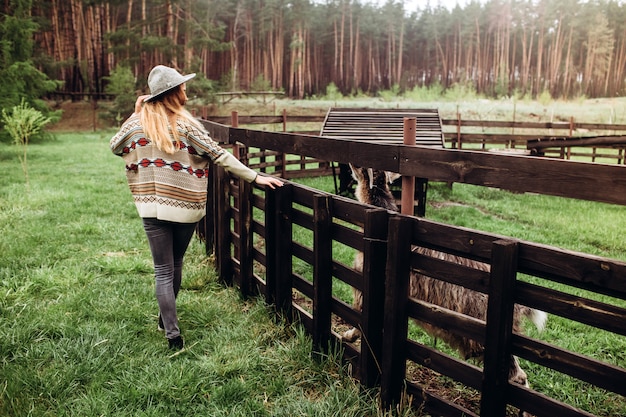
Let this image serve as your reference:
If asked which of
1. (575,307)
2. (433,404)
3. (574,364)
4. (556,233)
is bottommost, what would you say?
(556,233)

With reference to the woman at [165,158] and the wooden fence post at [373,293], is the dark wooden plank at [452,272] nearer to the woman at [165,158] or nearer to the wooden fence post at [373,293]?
the wooden fence post at [373,293]

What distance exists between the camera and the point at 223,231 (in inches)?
212

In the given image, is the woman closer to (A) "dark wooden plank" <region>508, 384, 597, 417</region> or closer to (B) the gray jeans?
(B) the gray jeans

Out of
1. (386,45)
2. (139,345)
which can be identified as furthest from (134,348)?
(386,45)

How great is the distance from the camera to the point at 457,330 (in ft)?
8.29

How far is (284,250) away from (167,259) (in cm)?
87

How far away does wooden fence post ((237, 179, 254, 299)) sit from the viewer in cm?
472

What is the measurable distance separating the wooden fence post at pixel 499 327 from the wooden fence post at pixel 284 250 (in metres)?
1.90

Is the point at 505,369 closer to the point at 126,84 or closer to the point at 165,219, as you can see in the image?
the point at 165,219

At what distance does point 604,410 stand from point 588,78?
6147 cm

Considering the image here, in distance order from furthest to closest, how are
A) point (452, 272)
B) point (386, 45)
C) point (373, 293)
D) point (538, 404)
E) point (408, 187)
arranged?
point (386, 45)
point (408, 187)
point (373, 293)
point (452, 272)
point (538, 404)

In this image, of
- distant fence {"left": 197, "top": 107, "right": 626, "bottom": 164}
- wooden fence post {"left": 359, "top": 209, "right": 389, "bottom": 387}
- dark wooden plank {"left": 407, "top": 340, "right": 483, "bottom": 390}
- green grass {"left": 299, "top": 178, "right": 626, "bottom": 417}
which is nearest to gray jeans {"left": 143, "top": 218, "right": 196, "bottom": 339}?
wooden fence post {"left": 359, "top": 209, "right": 389, "bottom": 387}

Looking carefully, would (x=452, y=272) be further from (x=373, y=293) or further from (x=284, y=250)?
(x=284, y=250)

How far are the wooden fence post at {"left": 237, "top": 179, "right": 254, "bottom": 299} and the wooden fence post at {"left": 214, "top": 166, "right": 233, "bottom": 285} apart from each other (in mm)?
565
